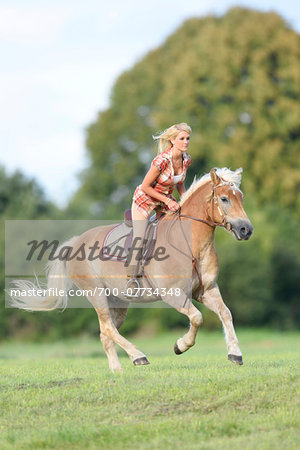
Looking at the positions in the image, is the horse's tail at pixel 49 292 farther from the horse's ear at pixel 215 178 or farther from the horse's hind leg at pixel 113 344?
the horse's ear at pixel 215 178

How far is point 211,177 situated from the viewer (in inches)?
416

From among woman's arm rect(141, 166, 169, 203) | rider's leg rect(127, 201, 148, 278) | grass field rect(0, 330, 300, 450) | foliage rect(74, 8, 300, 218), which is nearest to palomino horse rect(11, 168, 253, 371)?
rider's leg rect(127, 201, 148, 278)

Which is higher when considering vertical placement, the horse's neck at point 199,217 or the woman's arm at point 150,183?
the woman's arm at point 150,183

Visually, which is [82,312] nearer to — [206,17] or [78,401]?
[78,401]

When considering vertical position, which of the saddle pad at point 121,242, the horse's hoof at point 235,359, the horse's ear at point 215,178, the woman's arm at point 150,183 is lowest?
the horse's hoof at point 235,359

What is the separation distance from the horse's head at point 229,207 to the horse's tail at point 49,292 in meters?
3.14

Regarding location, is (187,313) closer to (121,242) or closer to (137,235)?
(137,235)

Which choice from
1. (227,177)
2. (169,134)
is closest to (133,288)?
(227,177)

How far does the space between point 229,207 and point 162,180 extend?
48.6 inches

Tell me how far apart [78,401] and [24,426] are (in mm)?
813

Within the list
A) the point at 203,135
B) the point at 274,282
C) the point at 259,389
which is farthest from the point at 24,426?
the point at 203,135

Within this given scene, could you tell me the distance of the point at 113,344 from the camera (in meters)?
11.7

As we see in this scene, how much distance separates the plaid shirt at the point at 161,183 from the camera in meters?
10.9

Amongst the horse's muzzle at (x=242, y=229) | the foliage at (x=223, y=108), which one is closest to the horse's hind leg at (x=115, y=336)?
the horse's muzzle at (x=242, y=229)
